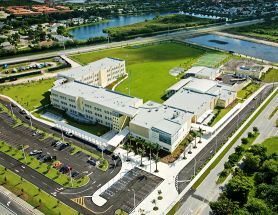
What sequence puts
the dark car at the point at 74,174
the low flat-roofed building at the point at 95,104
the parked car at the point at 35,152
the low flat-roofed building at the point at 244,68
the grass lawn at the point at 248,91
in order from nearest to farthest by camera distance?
the dark car at the point at 74,174 < the parked car at the point at 35,152 < the low flat-roofed building at the point at 95,104 < the grass lawn at the point at 248,91 < the low flat-roofed building at the point at 244,68

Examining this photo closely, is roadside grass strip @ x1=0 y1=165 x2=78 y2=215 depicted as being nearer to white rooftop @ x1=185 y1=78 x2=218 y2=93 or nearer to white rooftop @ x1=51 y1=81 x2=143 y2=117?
white rooftop @ x1=51 y1=81 x2=143 y2=117

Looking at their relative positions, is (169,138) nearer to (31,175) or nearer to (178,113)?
(178,113)

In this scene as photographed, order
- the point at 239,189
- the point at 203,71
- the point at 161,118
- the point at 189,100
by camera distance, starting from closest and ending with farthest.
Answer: the point at 239,189 → the point at 161,118 → the point at 189,100 → the point at 203,71

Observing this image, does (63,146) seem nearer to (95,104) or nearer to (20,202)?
(95,104)

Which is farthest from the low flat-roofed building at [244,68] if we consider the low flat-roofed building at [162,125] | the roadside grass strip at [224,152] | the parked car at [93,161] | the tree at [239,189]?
the parked car at [93,161]

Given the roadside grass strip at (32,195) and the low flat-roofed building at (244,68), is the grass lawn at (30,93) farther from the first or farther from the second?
the low flat-roofed building at (244,68)

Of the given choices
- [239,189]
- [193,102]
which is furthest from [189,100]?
[239,189]
